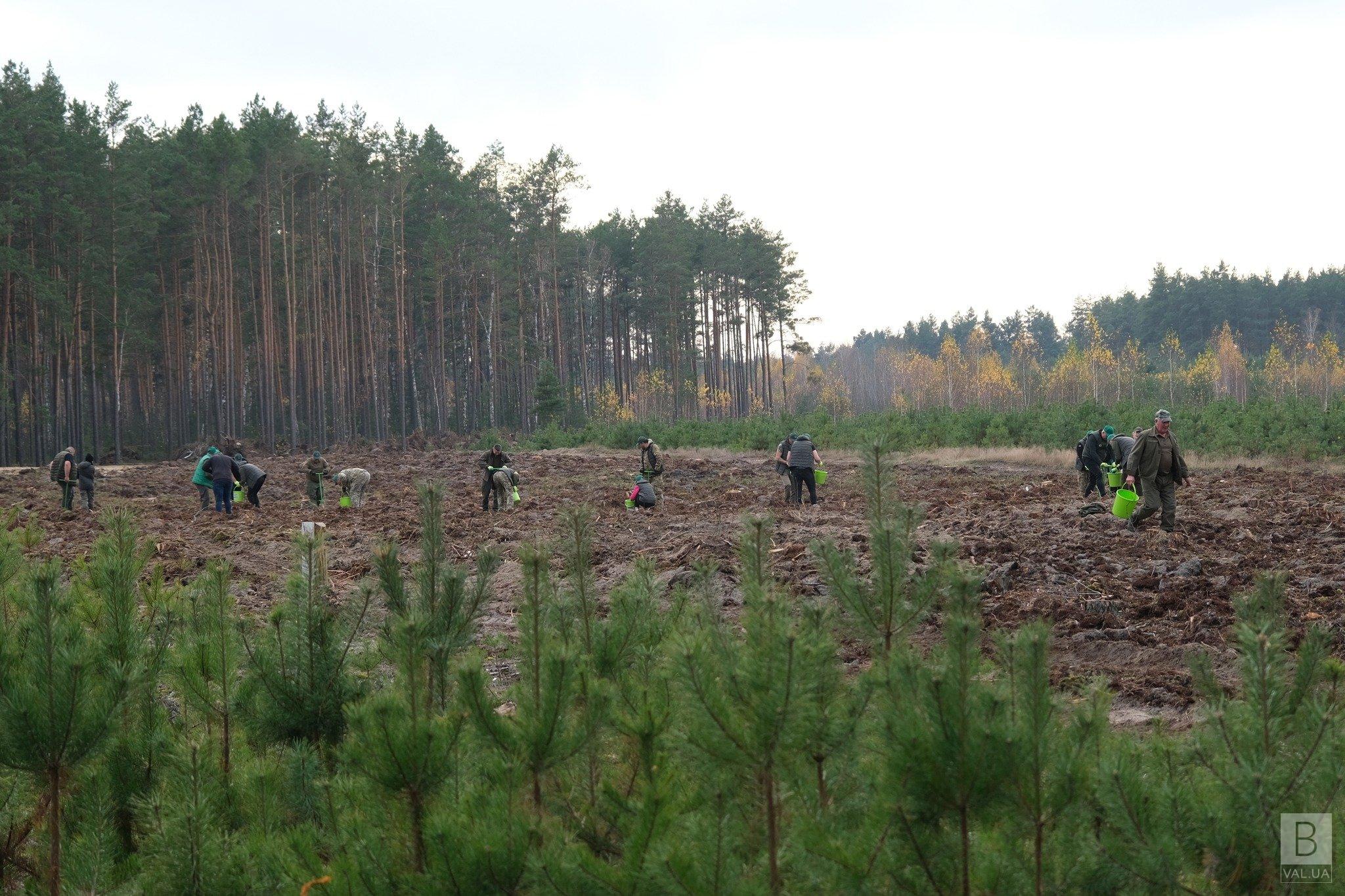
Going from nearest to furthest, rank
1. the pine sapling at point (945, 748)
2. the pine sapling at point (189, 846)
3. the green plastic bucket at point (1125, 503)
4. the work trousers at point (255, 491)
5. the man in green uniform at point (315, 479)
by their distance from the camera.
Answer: the pine sapling at point (945, 748), the pine sapling at point (189, 846), the green plastic bucket at point (1125, 503), the work trousers at point (255, 491), the man in green uniform at point (315, 479)

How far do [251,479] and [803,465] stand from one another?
426 inches

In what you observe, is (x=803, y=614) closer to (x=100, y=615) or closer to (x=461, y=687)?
(x=461, y=687)

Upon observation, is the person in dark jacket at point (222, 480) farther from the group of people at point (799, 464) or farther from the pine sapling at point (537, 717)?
the pine sapling at point (537, 717)

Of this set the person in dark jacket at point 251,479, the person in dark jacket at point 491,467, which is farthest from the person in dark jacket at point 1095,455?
the person in dark jacket at point 251,479

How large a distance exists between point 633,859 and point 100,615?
10.1 feet

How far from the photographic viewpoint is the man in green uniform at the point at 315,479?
2128cm

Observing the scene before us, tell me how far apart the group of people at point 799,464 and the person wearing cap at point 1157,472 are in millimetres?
6102

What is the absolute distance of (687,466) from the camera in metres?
32.1

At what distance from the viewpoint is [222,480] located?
19.7 meters

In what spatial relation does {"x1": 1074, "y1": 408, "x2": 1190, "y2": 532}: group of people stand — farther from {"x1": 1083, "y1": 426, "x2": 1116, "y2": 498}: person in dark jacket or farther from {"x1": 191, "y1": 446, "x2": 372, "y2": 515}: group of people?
{"x1": 191, "y1": 446, "x2": 372, "y2": 515}: group of people

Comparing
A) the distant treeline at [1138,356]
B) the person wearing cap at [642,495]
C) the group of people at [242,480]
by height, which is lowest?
the person wearing cap at [642,495]

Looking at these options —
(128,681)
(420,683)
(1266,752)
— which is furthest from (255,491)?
(1266,752)

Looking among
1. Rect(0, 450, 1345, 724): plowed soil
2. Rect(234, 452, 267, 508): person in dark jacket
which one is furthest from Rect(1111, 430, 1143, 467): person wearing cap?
Rect(234, 452, 267, 508): person in dark jacket

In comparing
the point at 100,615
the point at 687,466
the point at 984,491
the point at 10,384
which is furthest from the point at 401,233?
the point at 100,615
